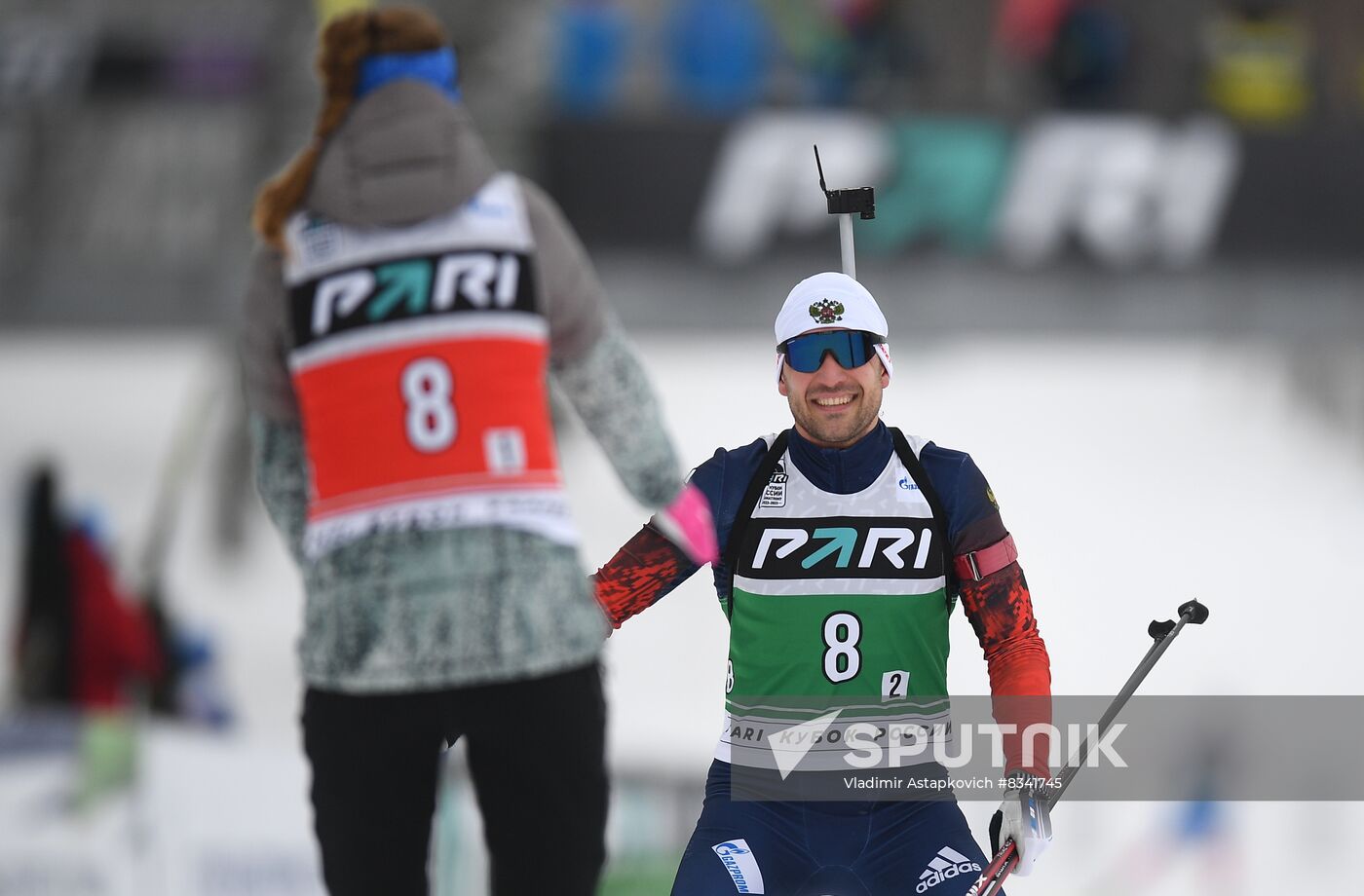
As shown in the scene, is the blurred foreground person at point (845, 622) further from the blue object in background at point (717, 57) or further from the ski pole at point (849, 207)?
the blue object in background at point (717, 57)

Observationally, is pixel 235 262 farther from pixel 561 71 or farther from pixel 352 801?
pixel 352 801

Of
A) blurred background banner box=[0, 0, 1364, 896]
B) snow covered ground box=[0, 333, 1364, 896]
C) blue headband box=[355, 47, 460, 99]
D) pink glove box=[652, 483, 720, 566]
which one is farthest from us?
blurred background banner box=[0, 0, 1364, 896]

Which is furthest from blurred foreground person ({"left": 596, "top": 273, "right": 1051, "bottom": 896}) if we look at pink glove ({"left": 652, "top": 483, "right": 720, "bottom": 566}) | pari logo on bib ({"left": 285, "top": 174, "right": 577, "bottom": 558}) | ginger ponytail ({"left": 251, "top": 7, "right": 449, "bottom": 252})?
ginger ponytail ({"left": 251, "top": 7, "right": 449, "bottom": 252})

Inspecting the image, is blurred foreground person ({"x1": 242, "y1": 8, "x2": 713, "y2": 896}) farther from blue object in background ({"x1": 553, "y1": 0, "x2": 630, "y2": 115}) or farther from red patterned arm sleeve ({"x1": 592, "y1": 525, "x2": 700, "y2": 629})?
blue object in background ({"x1": 553, "y1": 0, "x2": 630, "y2": 115})

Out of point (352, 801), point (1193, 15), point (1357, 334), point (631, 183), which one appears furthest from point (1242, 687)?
point (1193, 15)

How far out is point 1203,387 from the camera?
10117mm

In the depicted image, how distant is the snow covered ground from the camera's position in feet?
20.4

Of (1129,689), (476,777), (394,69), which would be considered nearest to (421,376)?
(394,69)

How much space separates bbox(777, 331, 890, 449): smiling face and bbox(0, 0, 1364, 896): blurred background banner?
3548mm

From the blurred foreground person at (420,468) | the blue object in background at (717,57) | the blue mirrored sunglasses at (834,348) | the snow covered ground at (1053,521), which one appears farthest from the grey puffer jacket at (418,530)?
the blue object in background at (717,57)

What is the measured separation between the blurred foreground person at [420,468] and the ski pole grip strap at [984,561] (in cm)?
A: 91

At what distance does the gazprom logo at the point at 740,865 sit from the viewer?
2.98 m

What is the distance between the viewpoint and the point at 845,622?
309 centimetres

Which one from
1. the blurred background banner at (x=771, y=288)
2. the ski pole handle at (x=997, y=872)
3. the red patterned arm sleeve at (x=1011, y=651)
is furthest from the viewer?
the blurred background banner at (x=771, y=288)
